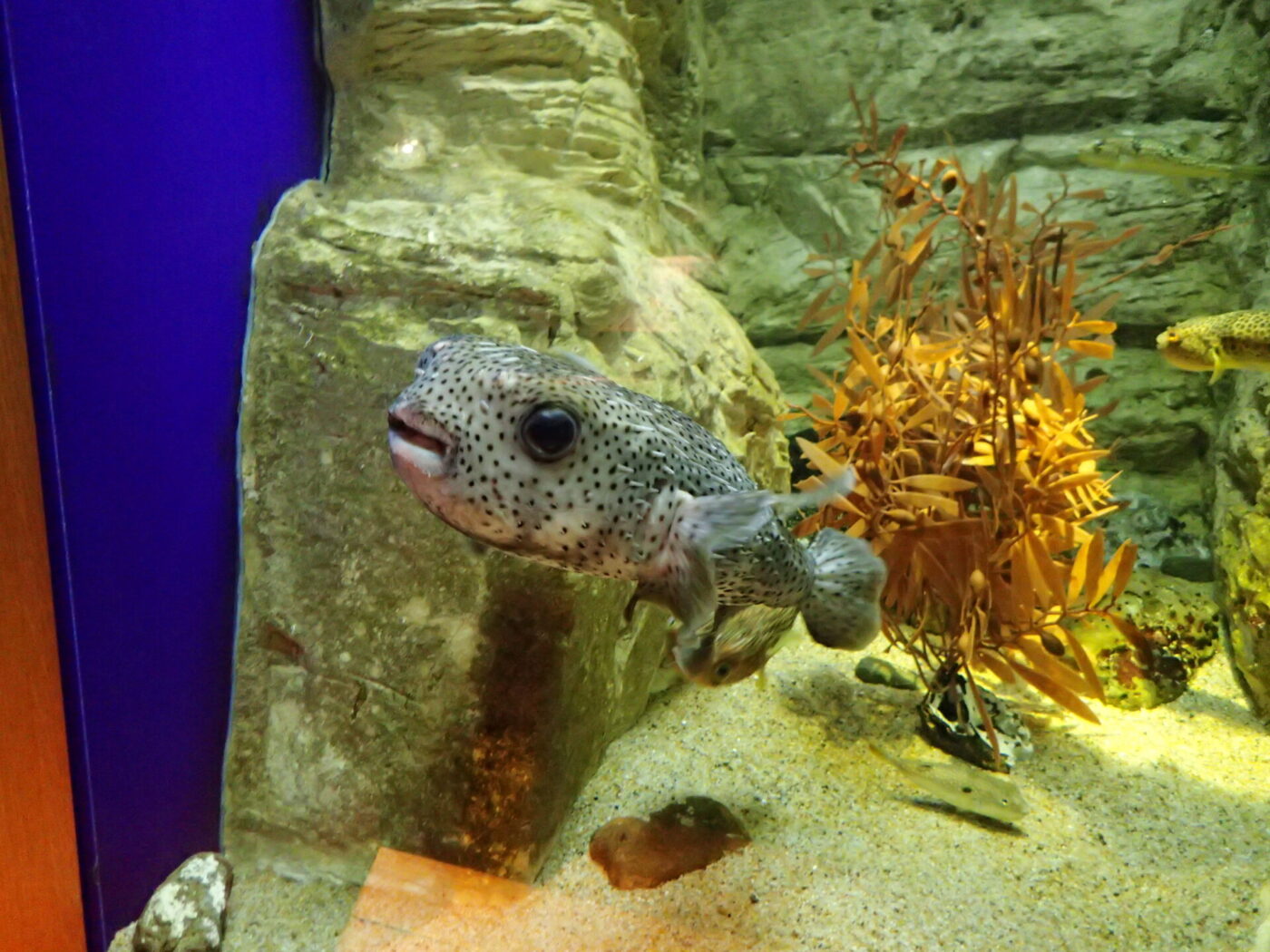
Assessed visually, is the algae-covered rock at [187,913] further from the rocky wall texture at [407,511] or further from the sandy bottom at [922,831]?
the sandy bottom at [922,831]

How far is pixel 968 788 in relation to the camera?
2424 mm

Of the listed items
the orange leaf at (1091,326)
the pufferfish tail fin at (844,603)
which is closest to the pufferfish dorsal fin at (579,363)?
the pufferfish tail fin at (844,603)

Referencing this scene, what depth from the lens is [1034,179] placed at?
13.6 feet

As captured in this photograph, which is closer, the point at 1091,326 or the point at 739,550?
the point at 739,550

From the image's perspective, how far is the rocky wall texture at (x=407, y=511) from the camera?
83.7 inches

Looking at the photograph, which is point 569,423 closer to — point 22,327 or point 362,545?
point 362,545

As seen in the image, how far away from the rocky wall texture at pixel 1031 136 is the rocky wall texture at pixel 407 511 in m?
1.55

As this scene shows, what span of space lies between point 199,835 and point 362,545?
0.98m

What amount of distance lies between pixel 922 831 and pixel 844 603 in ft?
2.86

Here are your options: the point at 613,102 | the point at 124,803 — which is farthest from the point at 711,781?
the point at 613,102

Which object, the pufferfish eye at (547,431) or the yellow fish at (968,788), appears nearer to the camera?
the pufferfish eye at (547,431)

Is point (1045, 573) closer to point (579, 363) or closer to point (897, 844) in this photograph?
point (897, 844)

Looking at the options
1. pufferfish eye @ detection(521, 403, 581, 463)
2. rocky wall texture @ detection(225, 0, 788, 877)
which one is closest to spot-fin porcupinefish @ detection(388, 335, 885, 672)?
pufferfish eye @ detection(521, 403, 581, 463)

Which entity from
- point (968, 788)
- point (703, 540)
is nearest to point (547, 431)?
point (703, 540)
